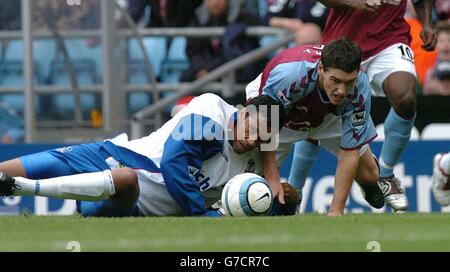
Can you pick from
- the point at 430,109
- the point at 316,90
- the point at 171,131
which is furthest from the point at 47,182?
the point at 430,109

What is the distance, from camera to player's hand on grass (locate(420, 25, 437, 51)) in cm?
1023

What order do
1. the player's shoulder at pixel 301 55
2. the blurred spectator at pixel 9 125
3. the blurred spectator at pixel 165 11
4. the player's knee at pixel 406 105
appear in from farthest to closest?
the blurred spectator at pixel 165 11 < the blurred spectator at pixel 9 125 < the player's knee at pixel 406 105 < the player's shoulder at pixel 301 55

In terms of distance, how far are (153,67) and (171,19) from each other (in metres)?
0.66

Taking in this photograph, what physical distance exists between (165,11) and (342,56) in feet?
24.7

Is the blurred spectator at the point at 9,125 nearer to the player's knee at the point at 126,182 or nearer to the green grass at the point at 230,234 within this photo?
the green grass at the point at 230,234

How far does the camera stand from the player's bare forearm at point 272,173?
346 inches

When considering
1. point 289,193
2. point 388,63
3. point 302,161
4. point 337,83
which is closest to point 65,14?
point 302,161

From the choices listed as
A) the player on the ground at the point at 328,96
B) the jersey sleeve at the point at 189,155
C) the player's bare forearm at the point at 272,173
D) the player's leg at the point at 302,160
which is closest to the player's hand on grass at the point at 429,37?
the player's leg at the point at 302,160

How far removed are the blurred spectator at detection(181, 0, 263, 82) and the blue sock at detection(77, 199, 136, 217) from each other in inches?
228

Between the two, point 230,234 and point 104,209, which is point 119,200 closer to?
point 104,209

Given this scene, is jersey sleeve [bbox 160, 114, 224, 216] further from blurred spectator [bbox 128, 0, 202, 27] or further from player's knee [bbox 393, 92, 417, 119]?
blurred spectator [bbox 128, 0, 202, 27]

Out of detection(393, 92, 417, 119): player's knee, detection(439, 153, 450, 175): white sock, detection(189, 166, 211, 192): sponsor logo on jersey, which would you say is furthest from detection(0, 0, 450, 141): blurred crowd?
detection(189, 166, 211, 192): sponsor logo on jersey

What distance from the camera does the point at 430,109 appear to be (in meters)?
13.4
